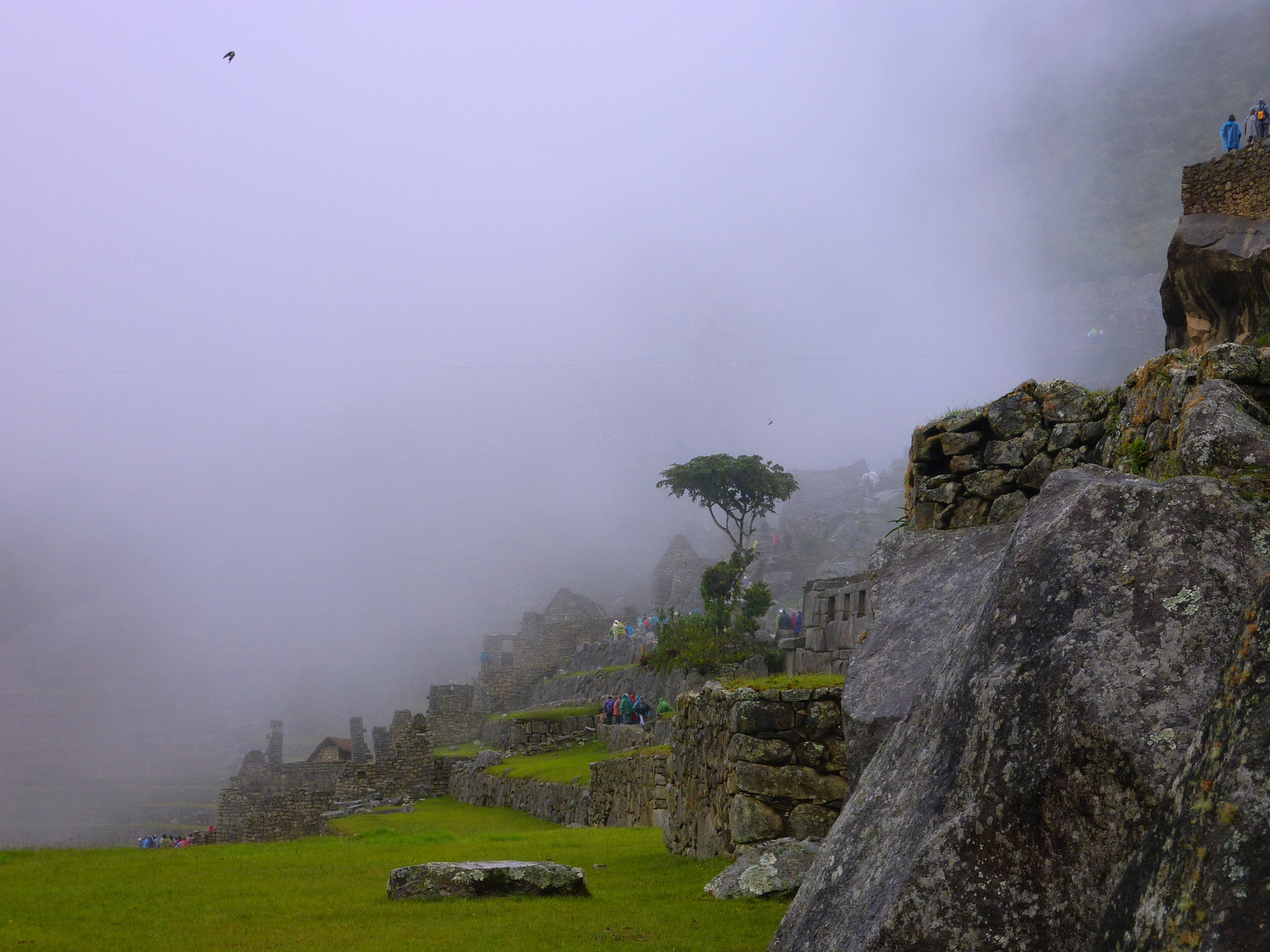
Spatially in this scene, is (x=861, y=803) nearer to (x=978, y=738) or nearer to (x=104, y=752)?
(x=978, y=738)

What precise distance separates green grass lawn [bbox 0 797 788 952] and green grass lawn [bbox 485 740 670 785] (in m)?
8.31

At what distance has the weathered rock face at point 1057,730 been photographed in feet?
9.68

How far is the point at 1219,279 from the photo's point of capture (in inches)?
694

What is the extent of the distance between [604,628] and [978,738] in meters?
54.4

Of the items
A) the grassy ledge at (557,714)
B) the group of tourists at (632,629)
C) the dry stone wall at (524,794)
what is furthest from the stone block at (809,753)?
the group of tourists at (632,629)

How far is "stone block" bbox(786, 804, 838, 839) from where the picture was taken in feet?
28.4

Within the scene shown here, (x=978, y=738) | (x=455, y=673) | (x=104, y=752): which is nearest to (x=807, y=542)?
(x=455, y=673)

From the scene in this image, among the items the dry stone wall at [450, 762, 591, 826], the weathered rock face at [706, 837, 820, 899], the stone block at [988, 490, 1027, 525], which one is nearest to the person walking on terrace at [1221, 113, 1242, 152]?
the stone block at [988, 490, 1027, 525]

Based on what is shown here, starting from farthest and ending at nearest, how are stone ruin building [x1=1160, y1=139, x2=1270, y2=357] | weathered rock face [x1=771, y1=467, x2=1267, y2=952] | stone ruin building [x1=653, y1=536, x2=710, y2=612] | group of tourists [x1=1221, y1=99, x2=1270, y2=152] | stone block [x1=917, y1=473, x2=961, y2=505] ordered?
stone ruin building [x1=653, y1=536, x2=710, y2=612] < group of tourists [x1=1221, y1=99, x2=1270, y2=152] < stone ruin building [x1=1160, y1=139, x2=1270, y2=357] < stone block [x1=917, y1=473, x2=961, y2=505] < weathered rock face [x1=771, y1=467, x2=1267, y2=952]

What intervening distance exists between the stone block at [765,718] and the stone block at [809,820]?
73 cm

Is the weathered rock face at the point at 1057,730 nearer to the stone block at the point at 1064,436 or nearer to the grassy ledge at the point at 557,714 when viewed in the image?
the stone block at the point at 1064,436

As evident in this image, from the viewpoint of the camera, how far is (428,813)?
77.4ft

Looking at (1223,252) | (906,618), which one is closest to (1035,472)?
(906,618)

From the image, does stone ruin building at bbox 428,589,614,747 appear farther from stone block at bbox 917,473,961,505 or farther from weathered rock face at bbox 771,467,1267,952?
weathered rock face at bbox 771,467,1267,952
